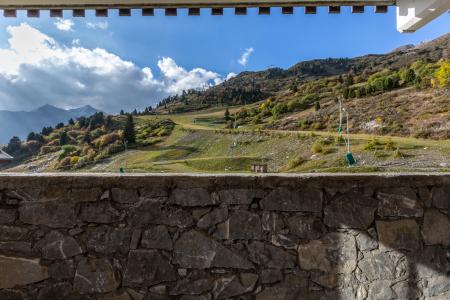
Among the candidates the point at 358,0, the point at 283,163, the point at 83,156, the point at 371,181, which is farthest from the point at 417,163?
the point at 83,156

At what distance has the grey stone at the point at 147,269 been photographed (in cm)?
217

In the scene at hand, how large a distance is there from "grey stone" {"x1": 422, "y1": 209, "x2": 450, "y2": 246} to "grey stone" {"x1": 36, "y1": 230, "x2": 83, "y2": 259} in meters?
1.90

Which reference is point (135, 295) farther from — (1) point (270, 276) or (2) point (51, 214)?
(1) point (270, 276)

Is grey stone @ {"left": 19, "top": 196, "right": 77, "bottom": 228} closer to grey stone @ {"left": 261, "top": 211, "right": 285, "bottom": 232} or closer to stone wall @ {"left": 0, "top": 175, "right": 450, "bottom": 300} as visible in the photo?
stone wall @ {"left": 0, "top": 175, "right": 450, "bottom": 300}

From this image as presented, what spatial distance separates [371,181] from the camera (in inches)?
86.0

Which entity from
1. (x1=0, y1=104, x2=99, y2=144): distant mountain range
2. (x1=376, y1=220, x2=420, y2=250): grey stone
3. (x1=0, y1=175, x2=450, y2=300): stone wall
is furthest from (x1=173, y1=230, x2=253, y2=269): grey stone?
(x1=0, y1=104, x2=99, y2=144): distant mountain range

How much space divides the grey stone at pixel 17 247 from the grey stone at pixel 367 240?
1.80 meters

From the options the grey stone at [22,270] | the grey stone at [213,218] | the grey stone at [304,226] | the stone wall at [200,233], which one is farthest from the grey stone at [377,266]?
Answer: the grey stone at [22,270]

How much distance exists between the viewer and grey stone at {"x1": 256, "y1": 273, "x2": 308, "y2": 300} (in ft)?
7.12

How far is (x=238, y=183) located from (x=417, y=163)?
18.0 meters

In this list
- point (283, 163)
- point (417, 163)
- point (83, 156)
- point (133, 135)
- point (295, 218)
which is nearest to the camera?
point (295, 218)

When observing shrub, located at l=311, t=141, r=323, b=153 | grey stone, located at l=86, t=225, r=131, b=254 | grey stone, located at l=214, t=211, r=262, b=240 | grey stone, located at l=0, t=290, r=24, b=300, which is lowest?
grey stone, located at l=0, t=290, r=24, b=300

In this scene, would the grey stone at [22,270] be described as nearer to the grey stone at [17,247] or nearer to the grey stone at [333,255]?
the grey stone at [17,247]

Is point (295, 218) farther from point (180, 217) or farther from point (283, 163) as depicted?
point (283, 163)
